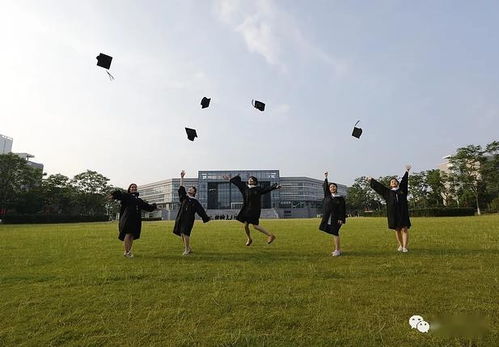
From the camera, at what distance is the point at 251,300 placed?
4.62m

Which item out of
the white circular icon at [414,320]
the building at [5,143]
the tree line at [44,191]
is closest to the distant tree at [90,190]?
the tree line at [44,191]

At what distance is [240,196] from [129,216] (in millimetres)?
91273

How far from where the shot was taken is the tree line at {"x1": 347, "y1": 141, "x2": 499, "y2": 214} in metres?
55.2

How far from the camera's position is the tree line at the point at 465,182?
55219 millimetres

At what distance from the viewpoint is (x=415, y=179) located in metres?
68.7

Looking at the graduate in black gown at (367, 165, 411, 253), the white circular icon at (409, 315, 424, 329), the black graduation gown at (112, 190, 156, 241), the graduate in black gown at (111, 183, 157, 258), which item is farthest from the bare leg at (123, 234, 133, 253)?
the white circular icon at (409, 315, 424, 329)

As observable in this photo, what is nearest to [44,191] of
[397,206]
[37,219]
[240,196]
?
[37,219]

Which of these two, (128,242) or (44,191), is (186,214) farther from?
(44,191)

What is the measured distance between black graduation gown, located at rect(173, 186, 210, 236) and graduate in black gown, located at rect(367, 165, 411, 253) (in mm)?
4844

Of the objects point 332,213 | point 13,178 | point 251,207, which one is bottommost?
point 332,213

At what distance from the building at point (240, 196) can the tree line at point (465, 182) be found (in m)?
31.4

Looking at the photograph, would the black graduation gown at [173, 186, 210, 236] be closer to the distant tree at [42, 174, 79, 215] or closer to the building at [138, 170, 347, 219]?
the distant tree at [42, 174, 79, 215]

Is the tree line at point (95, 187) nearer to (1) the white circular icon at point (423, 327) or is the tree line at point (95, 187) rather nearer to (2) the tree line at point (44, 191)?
(2) the tree line at point (44, 191)

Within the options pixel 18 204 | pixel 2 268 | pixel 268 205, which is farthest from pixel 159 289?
pixel 268 205
